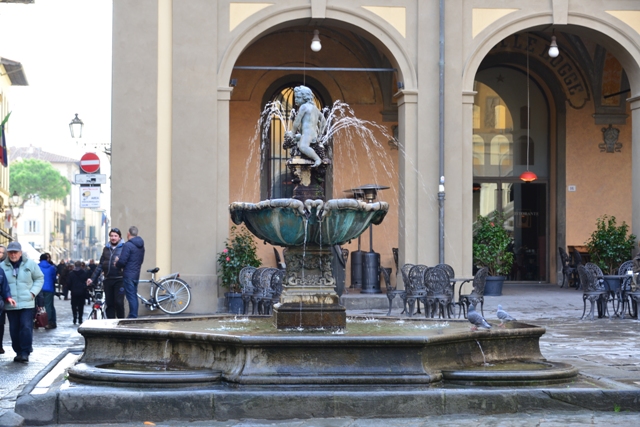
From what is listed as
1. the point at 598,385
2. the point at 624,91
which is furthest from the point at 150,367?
the point at 624,91

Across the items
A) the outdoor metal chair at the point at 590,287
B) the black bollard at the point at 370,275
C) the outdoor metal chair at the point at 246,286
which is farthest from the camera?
the black bollard at the point at 370,275

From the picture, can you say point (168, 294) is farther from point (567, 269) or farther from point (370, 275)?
point (567, 269)

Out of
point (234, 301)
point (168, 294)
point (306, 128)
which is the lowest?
point (234, 301)

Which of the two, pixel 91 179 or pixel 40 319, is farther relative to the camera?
pixel 91 179

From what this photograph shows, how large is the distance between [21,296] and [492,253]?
36.2 feet

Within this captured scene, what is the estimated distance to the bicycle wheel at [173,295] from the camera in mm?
16672

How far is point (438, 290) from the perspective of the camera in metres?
14.1

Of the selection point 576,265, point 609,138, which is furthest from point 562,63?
point 576,265

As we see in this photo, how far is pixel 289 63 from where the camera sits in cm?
2222

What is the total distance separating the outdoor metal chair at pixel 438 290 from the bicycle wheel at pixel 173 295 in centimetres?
464

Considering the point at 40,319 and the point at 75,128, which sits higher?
the point at 75,128

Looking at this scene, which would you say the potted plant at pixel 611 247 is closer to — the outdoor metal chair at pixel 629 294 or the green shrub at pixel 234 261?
the outdoor metal chair at pixel 629 294

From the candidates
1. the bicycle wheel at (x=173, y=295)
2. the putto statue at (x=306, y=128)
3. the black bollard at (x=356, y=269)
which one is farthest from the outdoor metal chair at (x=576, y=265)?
the putto statue at (x=306, y=128)

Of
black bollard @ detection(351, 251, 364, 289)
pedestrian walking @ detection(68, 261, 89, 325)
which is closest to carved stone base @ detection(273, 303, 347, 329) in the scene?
pedestrian walking @ detection(68, 261, 89, 325)
